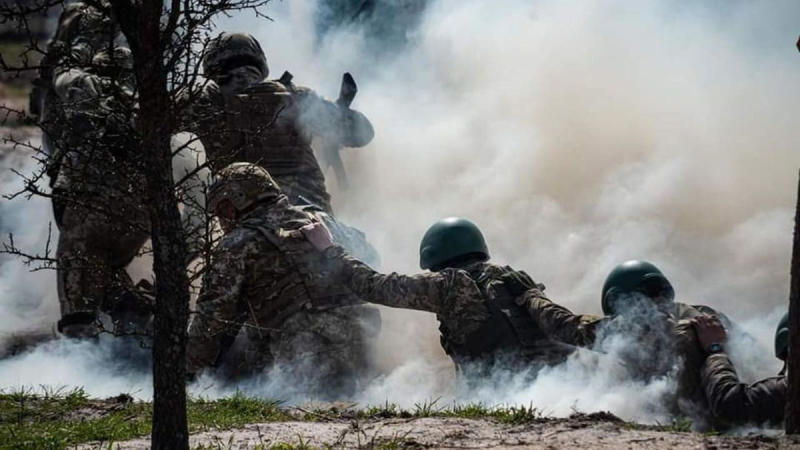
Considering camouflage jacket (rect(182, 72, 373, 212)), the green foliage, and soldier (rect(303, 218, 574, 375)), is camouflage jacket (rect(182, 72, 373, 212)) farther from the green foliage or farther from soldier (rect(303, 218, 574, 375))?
the green foliage

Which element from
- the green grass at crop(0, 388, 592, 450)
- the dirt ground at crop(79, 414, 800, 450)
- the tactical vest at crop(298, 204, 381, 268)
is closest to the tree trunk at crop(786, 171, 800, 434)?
the dirt ground at crop(79, 414, 800, 450)

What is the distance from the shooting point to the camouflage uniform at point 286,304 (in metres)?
8.16

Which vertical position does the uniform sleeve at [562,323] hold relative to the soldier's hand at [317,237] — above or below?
below

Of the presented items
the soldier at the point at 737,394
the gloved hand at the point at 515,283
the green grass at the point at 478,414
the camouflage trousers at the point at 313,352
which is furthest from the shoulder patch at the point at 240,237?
the soldier at the point at 737,394

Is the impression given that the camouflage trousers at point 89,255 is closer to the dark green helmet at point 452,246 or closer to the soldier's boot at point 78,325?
the soldier's boot at point 78,325

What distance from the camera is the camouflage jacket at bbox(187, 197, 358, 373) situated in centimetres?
807

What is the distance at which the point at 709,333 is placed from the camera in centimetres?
684

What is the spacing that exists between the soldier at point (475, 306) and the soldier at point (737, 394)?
1276mm

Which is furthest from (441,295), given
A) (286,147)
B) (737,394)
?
(286,147)

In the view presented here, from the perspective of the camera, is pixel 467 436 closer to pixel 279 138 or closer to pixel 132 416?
pixel 132 416

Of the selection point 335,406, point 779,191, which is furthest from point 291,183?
point 779,191

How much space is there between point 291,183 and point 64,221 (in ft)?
6.14

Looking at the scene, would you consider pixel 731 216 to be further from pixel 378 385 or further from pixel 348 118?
pixel 378 385

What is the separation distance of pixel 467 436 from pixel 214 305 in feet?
9.21
